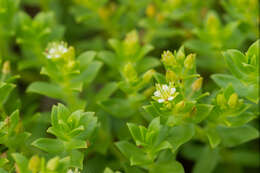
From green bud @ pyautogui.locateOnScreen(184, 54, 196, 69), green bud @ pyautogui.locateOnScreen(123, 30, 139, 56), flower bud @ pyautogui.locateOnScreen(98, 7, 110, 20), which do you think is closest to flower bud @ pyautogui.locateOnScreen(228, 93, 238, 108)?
green bud @ pyautogui.locateOnScreen(184, 54, 196, 69)

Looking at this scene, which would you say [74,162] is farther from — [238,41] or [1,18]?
[238,41]

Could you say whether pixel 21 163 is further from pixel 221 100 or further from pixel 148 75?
pixel 221 100

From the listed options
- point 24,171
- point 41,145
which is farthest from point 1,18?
point 24,171

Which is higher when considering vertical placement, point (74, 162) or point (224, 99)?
point (224, 99)

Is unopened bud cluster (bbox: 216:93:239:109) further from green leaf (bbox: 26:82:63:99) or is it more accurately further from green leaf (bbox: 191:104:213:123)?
green leaf (bbox: 26:82:63:99)

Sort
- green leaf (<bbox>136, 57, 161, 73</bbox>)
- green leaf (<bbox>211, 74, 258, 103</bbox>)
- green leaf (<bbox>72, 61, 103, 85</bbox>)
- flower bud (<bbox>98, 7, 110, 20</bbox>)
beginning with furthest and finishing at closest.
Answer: flower bud (<bbox>98, 7, 110, 20</bbox>) < green leaf (<bbox>136, 57, 161, 73</bbox>) < green leaf (<bbox>72, 61, 103, 85</bbox>) < green leaf (<bbox>211, 74, 258, 103</bbox>)

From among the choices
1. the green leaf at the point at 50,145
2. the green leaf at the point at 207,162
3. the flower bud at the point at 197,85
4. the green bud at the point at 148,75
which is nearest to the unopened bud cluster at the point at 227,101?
the flower bud at the point at 197,85

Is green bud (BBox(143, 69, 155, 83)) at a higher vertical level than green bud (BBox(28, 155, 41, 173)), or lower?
higher
